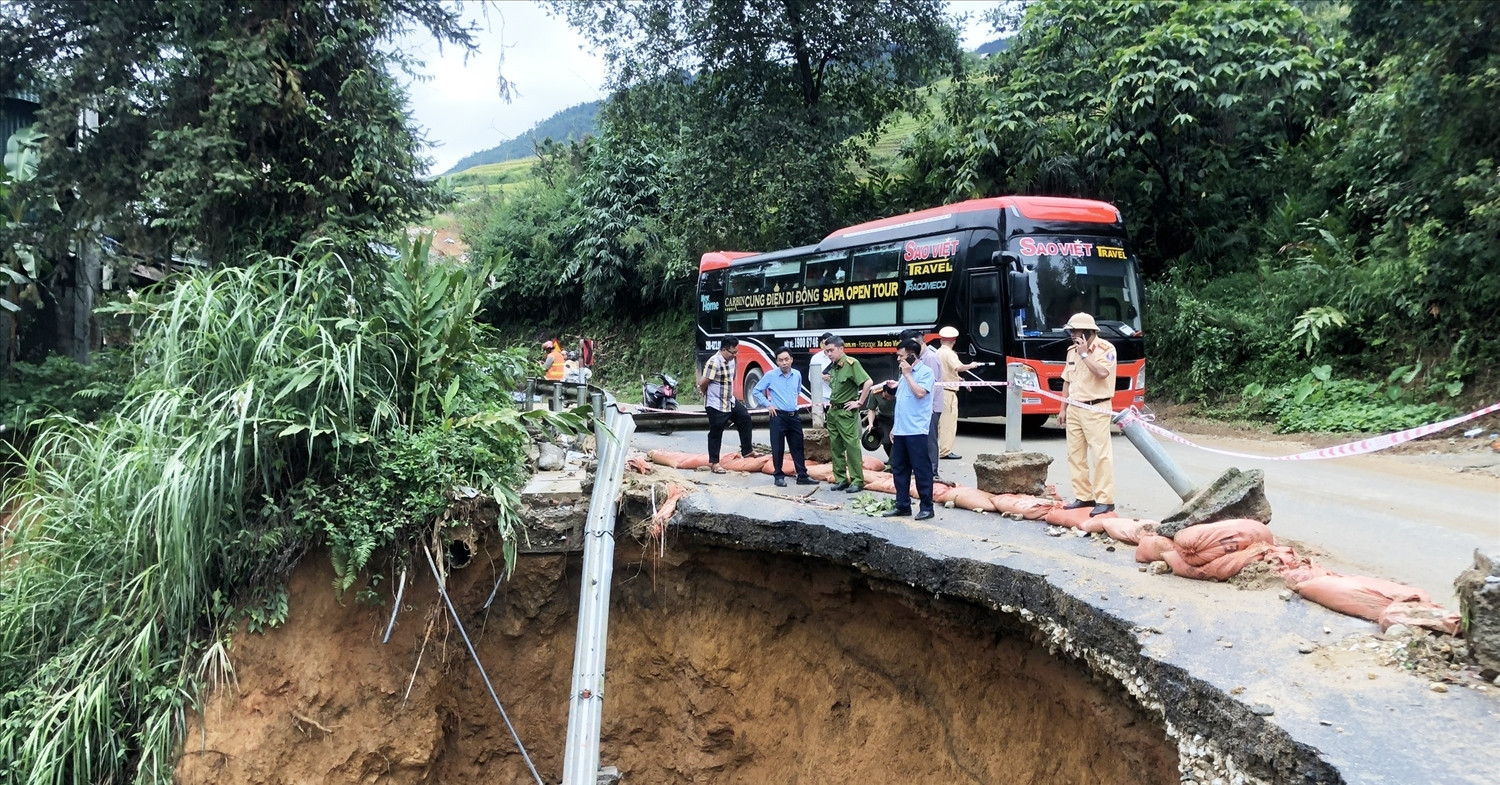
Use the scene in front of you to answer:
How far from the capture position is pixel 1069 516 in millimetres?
5980

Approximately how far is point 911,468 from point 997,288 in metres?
5.39

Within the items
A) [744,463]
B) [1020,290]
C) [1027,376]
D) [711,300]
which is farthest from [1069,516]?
[711,300]

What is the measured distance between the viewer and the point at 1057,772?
4656mm

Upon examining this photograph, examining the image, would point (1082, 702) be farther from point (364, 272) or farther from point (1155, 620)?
point (364, 272)

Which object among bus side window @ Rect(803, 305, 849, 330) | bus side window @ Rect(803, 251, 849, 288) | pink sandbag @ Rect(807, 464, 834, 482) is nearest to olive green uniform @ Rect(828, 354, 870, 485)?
pink sandbag @ Rect(807, 464, 834, 482)

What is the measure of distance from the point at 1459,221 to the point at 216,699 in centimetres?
1392

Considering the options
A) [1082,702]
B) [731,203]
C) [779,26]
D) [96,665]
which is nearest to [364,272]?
[96,665]

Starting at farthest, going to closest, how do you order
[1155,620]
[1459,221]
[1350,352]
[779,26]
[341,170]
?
[779,26]
[1350,352]
[1459,221]
[341,170]
[1155,620]

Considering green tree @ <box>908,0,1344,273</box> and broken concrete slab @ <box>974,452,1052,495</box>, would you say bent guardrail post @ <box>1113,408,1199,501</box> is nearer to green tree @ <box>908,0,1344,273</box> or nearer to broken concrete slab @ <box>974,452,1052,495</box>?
broken concrete slab @ <box>974,452,1052,495</box>

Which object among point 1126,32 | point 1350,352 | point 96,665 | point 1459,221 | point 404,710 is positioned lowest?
point 404,710

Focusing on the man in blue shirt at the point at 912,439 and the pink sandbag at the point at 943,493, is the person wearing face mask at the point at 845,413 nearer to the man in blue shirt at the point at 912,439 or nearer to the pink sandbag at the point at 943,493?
Result: the pink sandbag at the point at 943,493

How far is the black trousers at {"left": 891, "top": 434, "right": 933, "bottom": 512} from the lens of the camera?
6.16m

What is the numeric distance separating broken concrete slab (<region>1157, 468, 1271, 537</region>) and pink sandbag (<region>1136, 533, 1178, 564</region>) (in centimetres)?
9

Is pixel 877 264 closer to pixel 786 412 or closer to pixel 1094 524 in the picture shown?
pixel 786 412
